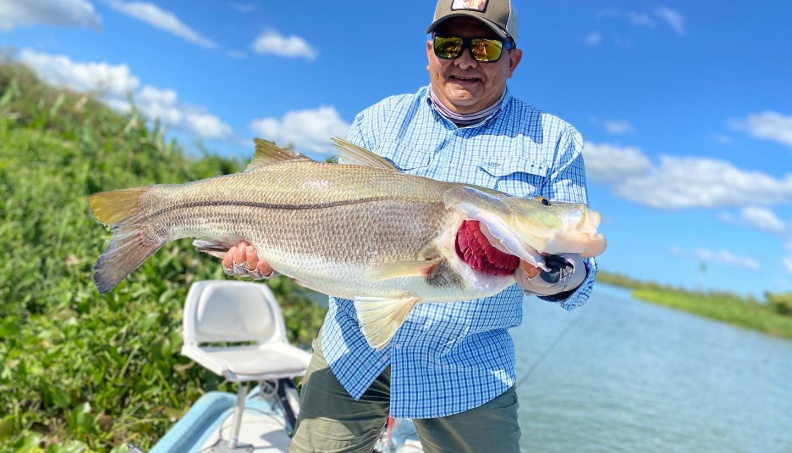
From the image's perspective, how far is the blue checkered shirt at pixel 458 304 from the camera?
2.36 meters

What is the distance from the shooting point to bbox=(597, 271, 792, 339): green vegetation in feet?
119

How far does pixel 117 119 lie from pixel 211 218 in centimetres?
1460

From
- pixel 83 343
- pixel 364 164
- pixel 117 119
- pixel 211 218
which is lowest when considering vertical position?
pixel 83 343

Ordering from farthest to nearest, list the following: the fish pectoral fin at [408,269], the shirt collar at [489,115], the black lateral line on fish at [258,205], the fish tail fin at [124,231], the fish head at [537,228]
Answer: the shirt collar at [489,115], the fish tail fin at [124,231], the black lateral line on fish at [258,205], the fish pectoral fin at [408,269], the fish head at [537,228]

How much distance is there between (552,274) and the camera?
185cm

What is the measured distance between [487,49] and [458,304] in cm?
108

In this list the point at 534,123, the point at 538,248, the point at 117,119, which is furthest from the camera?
the point at 117,119

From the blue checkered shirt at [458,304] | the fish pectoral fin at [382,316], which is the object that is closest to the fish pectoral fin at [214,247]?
the blue checkered shirt at [458,304]

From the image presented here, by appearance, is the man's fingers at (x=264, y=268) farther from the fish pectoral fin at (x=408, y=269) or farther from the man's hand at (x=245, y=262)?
the fish pectoral fin at (x=408, y=269)

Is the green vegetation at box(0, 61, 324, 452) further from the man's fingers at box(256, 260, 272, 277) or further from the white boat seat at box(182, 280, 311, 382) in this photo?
the man's fingers at box(256, 260, 272, 277)

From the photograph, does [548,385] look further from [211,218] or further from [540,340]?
[211,218]

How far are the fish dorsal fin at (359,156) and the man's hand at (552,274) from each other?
0.70 m

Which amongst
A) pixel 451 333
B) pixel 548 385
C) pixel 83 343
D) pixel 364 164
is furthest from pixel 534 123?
pixel 548 385

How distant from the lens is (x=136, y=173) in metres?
10.5
